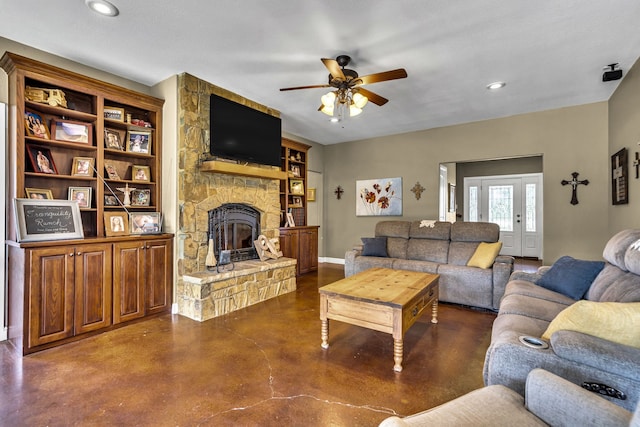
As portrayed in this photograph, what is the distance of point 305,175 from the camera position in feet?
19.4

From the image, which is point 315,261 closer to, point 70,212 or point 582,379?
point 70,212

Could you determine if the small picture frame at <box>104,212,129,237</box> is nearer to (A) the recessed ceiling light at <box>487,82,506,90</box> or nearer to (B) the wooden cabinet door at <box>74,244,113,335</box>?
(B) the wooden cabinet door at <box>74,244,113,335</box>

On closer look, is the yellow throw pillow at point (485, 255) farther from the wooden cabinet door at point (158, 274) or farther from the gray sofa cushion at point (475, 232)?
the wooden cabinet door at point (158, 274)

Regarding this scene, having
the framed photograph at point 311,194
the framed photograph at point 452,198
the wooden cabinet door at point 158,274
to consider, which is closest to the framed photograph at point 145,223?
the wooden cabinet door at point 158,274

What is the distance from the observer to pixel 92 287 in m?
2.79

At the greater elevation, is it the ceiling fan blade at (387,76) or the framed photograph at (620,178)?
the ceiling fan blade at (387,76)

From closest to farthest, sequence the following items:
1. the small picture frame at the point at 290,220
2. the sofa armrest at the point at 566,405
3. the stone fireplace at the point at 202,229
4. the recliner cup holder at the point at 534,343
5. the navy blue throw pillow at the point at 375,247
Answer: the sofa armrest at the point at 566,405
the recliner cup holder at the point at 534,343
the stone fireplace at the point at 202,229
the navy blue throw pillow at the point at 375,247
the small picture frame at the point at 290,220

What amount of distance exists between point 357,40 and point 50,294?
136 inches

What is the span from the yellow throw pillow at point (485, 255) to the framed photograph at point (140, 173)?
4.16 meters

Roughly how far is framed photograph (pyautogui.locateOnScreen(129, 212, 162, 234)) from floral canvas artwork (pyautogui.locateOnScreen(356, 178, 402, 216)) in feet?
13.3

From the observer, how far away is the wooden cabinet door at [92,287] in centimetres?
270

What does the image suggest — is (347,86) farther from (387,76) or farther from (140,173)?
(140,173)

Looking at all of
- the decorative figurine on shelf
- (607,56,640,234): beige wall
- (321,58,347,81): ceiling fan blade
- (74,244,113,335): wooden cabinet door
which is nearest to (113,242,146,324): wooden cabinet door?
(74,244,113,335): wooden cabinet door

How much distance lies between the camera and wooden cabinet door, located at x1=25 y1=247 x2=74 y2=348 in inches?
96.0
